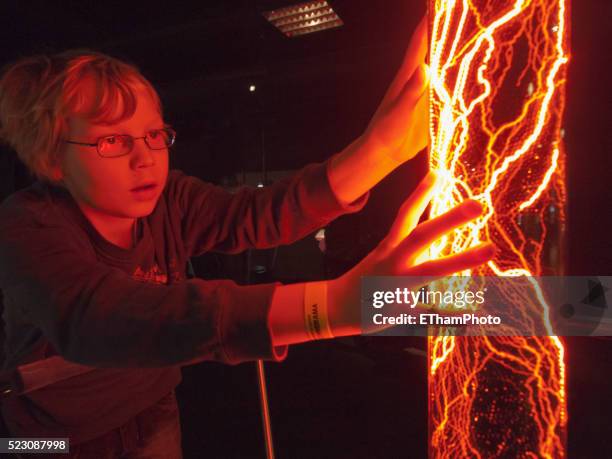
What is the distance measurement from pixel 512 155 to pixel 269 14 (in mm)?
3002

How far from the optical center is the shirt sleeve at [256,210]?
997 mm

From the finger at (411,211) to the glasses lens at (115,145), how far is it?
1.71 ft

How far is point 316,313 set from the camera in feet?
1.82

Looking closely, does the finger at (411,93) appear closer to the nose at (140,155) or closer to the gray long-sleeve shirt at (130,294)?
the gray long-sleeve shirt at (130,294)

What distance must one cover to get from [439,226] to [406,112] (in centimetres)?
36

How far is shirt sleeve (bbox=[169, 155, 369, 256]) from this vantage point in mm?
997

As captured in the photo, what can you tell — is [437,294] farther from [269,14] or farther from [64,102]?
[269,14]

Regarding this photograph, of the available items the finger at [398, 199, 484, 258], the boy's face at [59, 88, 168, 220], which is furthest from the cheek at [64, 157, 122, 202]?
the finger at [398, 199, 484, 258]

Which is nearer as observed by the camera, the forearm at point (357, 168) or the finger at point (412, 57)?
the finger at point (412, 57)

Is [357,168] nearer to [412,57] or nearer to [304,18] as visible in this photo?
[412,57]

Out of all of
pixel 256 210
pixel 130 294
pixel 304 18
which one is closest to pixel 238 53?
pixel 304 18

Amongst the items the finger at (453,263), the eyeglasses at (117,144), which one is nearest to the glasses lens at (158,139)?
the eyeglasses at (117,144)

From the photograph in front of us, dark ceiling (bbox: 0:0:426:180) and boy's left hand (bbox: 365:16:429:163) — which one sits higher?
dark ceiling (bbox: 0:0:426:180)

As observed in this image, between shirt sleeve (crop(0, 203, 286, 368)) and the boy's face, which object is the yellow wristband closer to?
shirt sleeve (crop(0, 203, 286, 368))
